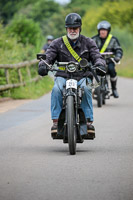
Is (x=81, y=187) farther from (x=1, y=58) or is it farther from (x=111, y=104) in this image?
(x=1, y=58)

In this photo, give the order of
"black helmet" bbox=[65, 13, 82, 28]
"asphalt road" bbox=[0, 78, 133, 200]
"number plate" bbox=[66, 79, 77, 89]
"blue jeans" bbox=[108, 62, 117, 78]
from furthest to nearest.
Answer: "blue jeans" bbox=[108, 62, 117, 78] → "black helmet" bbox=[65, 13, 82, 28] → "number plate" bbox=[66, 79, 77, 89] → "asphalt road" bbox=[0, 78, 133, 200]

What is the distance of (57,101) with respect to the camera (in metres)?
8.20

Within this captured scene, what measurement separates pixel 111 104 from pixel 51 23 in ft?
261

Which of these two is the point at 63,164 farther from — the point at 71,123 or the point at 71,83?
the point at 71,83

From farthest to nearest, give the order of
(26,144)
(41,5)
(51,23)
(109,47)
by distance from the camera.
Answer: (41,5)
(51,23)
(109,47)
(26,144)

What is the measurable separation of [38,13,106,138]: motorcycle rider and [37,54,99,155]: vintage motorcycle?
102mm

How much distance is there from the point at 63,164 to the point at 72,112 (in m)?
0.80

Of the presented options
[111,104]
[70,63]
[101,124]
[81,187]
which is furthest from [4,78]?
[81,187]

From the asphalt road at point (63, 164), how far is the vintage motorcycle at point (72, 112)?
0.23m

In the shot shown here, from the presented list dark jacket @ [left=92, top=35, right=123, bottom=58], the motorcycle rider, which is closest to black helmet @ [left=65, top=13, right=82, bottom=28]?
the motorcycle rider

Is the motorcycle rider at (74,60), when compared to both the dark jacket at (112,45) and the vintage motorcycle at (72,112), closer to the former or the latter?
the vintage motorcycle at (72,112)

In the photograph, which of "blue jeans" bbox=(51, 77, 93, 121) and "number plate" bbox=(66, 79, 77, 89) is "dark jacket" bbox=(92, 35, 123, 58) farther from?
"number plate" bbox=(66, 79, 77, 89)

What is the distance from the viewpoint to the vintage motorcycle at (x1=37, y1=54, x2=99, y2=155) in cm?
770

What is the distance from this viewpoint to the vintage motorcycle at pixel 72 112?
7695 millimetres
